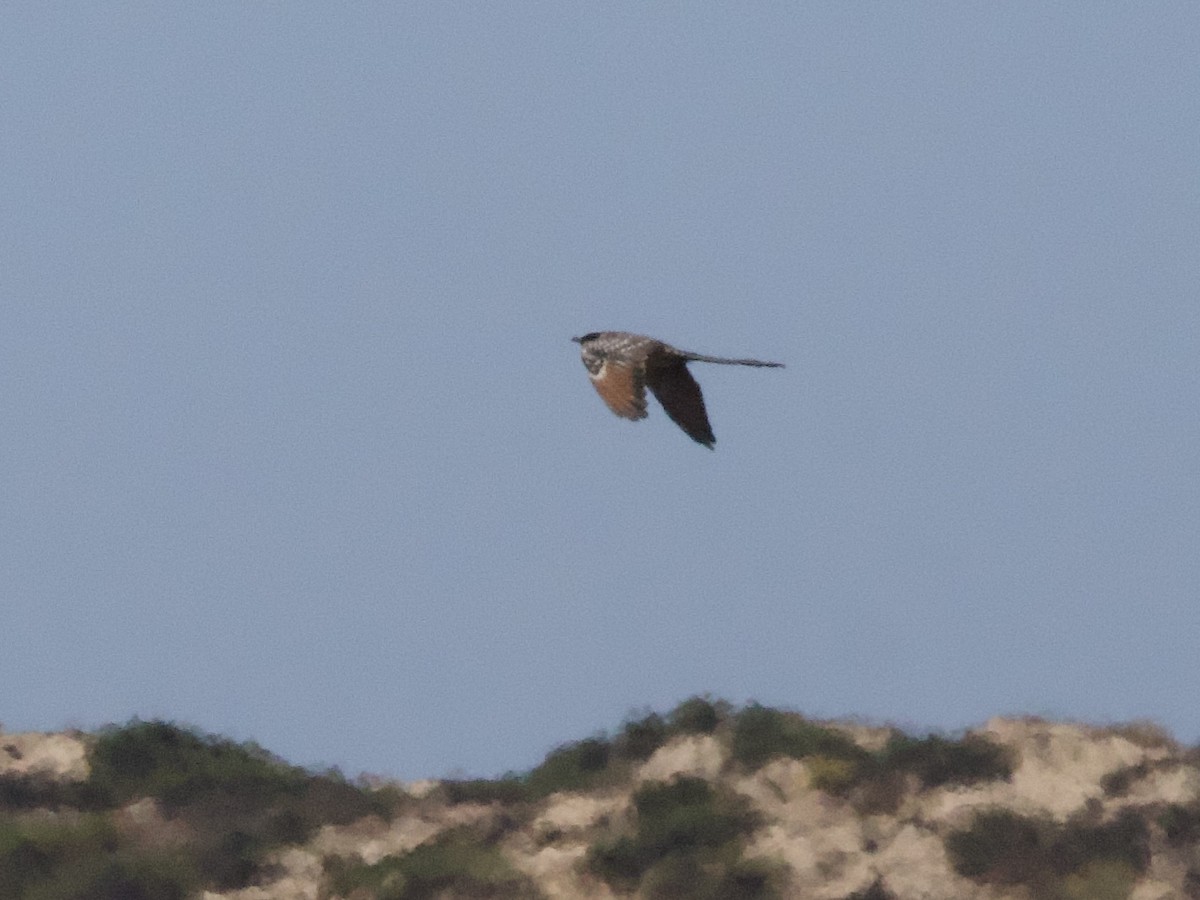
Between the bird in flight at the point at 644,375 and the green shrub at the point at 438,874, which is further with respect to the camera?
the green shrub at the point at 438,874

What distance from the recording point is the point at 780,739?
1164 inches

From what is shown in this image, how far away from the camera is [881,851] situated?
25.7 meters

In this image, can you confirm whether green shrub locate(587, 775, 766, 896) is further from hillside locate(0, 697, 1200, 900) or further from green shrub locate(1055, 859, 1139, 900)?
green shrub locate(1055, 859, 1139, 900)

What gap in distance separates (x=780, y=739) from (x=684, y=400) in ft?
42.2

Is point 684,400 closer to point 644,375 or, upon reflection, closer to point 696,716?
point 644,375

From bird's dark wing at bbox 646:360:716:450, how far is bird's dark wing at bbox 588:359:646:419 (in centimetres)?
137

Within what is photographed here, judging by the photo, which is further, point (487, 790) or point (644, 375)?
point (487, 790)

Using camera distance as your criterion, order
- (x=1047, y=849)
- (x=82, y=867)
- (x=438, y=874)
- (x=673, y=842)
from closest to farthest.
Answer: (x=1047, y=849)
(x=438, y=874)
(x=673, y=842)
(x=82, y=867)

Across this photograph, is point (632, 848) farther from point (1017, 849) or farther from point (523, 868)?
point (1017, 849)

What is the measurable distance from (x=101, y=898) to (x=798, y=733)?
879 cm

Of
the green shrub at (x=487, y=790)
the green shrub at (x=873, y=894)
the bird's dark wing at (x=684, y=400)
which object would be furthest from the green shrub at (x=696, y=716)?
the bird's dark wing at (x=684, y=400)

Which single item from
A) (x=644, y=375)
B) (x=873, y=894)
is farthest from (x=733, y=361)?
(x=873, y=894)

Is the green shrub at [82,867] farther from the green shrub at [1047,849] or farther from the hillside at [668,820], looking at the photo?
the green shrub at [1047,849]

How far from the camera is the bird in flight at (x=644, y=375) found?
15516 millimetres
